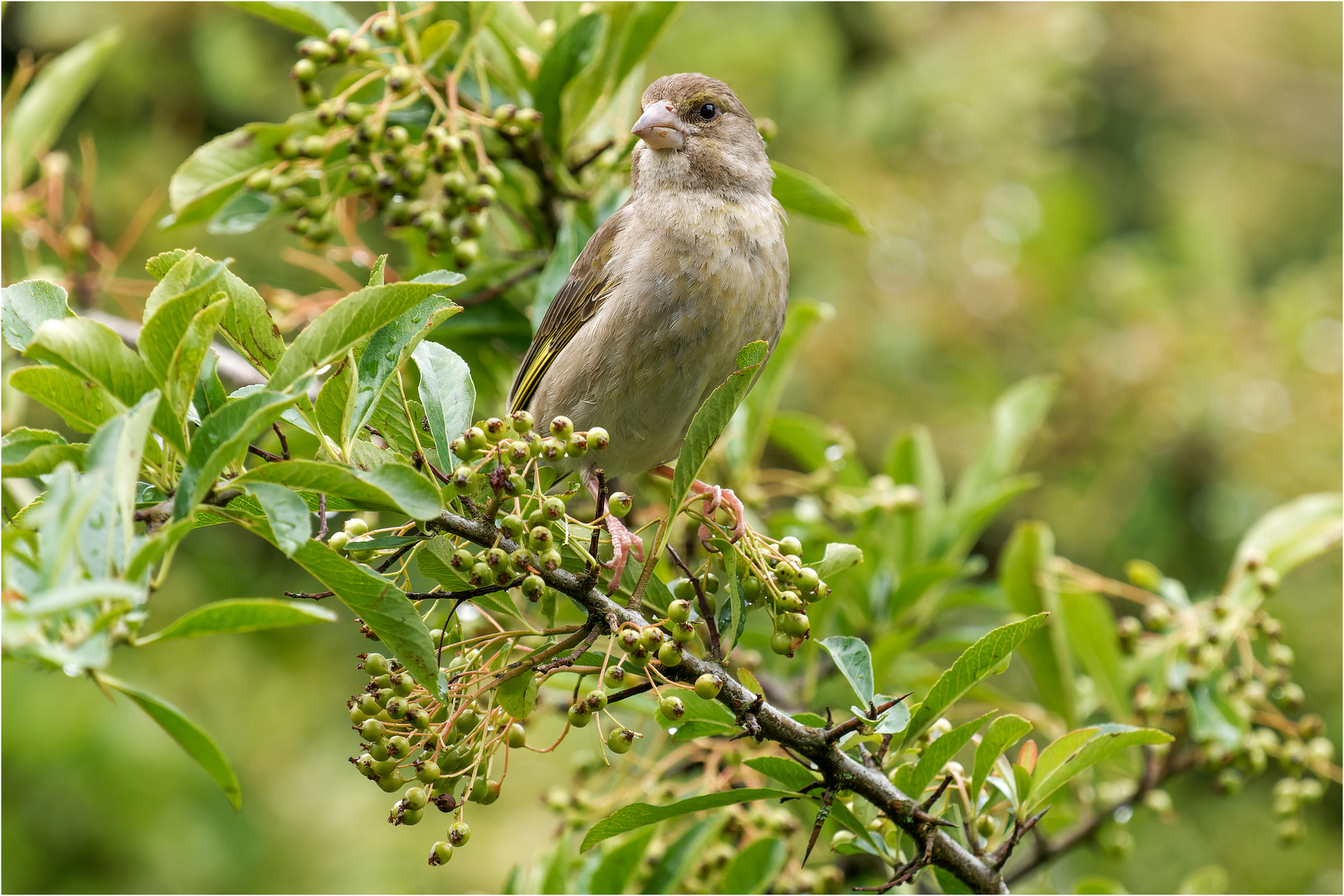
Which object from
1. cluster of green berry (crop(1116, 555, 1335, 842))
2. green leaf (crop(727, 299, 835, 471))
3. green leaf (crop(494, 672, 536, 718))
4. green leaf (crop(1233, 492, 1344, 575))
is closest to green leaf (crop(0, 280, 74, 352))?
green leaf (crop(494, 672, 536, 718))

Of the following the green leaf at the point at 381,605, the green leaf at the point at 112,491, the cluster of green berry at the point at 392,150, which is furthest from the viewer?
the cluster of green berry at the point at 392,150

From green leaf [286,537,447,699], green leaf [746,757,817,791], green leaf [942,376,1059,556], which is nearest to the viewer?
green leaf [286,537,447,699]

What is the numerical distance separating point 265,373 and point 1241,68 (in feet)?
26.2

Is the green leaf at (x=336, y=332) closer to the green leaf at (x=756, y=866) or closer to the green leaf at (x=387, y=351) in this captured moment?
the green leaf at (x=387, y=351)

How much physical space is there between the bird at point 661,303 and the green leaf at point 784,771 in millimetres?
890

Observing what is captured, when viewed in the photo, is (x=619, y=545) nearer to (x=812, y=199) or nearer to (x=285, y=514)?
(x=285, y=514)

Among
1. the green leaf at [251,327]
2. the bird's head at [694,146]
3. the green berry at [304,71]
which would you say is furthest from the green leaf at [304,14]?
the green leaf at [251,327]

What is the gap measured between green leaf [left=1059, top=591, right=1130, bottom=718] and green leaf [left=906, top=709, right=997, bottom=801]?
47.5 inches

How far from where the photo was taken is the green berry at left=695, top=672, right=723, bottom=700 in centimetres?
166

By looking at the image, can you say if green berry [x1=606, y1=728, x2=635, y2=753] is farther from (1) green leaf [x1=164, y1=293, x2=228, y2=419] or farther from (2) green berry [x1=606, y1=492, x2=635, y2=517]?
(1) green leaf [x1=164, y1=293, x2=228, y2=419]

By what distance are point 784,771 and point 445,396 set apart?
2.74ft

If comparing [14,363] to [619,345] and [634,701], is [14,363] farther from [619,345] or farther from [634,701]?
[634,701]

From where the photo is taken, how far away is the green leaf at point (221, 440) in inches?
53.2

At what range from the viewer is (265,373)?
168cm
